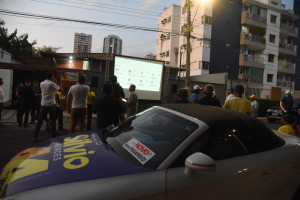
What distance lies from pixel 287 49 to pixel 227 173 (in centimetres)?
3794

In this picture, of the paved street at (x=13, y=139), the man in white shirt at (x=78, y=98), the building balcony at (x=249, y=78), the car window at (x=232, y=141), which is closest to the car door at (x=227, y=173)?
the car window at (x=232, y=141)

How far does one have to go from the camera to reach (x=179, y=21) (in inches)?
1435

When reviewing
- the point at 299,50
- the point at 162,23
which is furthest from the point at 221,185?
the point at 299,50

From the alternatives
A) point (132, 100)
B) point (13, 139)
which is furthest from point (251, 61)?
point (13, 139)

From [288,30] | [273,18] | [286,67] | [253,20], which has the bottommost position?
[286,67]

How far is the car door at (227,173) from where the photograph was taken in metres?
1.78

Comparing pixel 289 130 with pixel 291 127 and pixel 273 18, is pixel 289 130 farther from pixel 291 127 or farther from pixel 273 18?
pixel 273 18

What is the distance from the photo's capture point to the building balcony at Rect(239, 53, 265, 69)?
29.3m

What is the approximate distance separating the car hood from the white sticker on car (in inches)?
5.4

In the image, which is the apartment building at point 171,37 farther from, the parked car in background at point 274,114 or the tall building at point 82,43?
the tall building at point 82,43

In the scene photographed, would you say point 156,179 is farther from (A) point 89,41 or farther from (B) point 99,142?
(A) point 89,41

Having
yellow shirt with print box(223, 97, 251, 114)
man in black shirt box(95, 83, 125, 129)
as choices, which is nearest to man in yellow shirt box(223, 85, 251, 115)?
yellow shirt with print box(223, 97, 251, 114)

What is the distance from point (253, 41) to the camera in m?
29.8

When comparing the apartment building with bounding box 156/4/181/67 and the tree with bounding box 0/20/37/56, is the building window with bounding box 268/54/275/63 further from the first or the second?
the tree with bounding box 0/20/37/56
